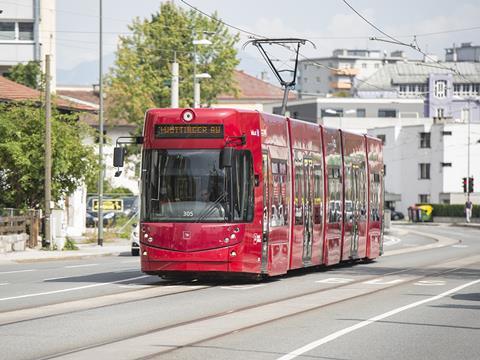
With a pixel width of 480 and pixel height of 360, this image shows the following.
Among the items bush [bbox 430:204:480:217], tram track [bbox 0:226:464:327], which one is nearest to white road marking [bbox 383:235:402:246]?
tram track [bbox 0:226:464:327]

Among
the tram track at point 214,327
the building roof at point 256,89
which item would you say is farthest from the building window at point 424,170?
the tram track at point 214,327

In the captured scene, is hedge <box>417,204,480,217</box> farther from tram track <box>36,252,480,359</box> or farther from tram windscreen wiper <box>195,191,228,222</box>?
tram windscreen wiper <box>195,191,228,222</box>

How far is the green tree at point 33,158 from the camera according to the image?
4500 cm

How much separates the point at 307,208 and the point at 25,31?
50570mm

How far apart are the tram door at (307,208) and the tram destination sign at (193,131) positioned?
157 inches

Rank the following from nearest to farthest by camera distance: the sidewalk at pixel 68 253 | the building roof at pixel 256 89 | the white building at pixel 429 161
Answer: the sidewalk at pixel 68 253 < the white building at pixel 429 161 < the building roof at pixel 256 89

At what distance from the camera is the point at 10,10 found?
243 feet

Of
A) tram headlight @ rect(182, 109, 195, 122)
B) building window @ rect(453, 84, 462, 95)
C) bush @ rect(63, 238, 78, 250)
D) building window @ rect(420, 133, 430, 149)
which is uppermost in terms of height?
building window @ rect(453, 84, 462, 95)

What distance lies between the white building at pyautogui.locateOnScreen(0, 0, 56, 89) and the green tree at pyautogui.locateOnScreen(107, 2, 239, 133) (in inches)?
532

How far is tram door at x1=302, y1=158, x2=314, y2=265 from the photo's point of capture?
27.4 m

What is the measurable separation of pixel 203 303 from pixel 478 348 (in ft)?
22.0

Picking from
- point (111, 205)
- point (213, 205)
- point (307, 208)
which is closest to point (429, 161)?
point (111, 205)

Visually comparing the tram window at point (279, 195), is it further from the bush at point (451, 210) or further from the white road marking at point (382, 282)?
the bush at point (451, 210)

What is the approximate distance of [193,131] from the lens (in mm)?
23859
